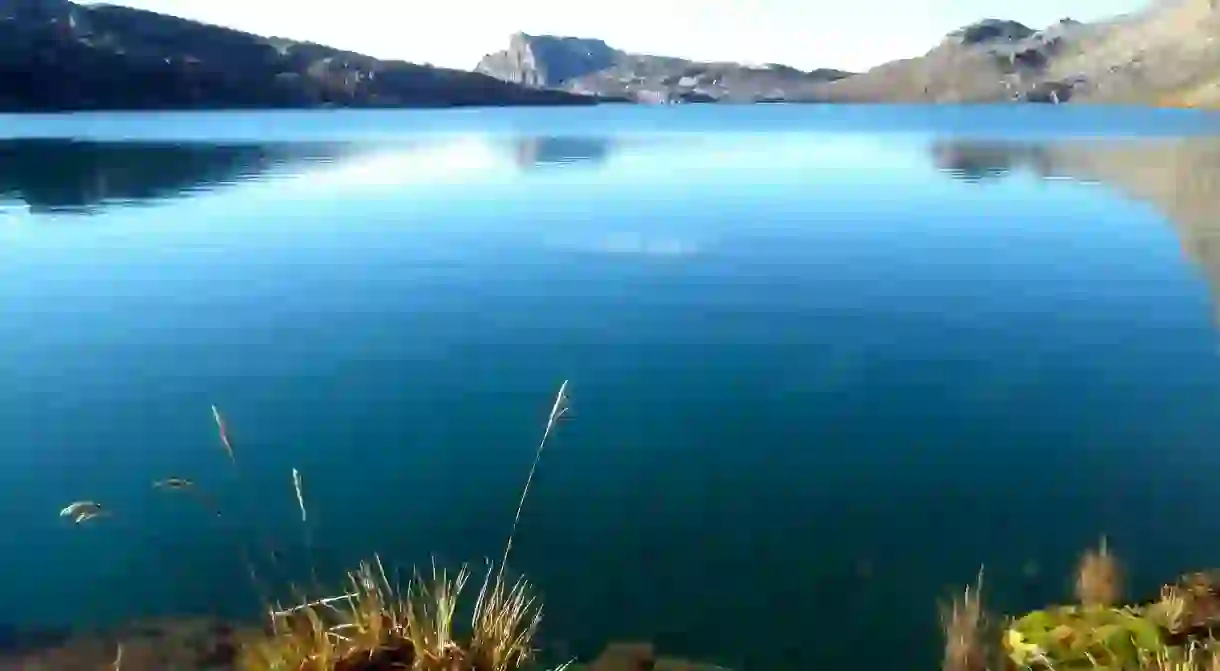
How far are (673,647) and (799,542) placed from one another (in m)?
1.73

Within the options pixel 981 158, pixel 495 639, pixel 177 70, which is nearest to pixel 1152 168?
pixel 981 158

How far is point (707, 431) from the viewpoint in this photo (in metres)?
10.5

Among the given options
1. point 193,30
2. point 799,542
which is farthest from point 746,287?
point 193,30

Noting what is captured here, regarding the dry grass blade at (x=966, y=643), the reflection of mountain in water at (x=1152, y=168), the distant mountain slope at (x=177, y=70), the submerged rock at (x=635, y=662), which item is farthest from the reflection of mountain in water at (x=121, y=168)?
the distant mountain slope at (x=177, y=70)

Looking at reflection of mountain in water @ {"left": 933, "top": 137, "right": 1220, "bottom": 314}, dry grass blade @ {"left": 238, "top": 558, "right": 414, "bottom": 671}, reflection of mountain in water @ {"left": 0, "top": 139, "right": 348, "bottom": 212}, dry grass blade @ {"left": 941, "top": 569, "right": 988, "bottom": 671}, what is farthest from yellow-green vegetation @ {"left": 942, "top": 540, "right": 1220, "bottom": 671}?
reflection of mountain in water @ {"left": 0, "top": 139, "right": 348, "bottom": 212}

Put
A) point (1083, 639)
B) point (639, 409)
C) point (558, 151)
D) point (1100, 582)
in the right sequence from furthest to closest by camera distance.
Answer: point (558, 151) < point (639, 409) < point (1100, 582) < point (1083, 639)

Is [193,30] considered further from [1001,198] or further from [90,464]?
[90,464]

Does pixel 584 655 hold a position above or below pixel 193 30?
below

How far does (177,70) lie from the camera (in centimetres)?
11250

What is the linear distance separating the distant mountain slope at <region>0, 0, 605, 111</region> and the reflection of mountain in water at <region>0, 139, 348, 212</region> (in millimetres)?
49770

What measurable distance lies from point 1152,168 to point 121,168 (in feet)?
121

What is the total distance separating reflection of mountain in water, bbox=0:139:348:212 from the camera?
105ft

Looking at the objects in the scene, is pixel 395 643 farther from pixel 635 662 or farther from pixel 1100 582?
pixel 1100 582

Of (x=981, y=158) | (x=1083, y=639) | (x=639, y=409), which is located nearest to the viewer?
(x=1083, y=639)
